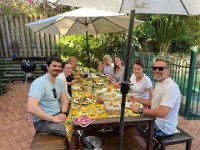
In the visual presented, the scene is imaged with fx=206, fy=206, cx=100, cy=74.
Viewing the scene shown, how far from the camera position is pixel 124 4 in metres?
1.61

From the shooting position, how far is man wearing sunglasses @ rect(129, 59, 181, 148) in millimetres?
2328

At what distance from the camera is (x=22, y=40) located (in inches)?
294

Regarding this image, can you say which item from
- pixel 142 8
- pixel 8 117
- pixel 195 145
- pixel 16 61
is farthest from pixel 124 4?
pixel 16 61

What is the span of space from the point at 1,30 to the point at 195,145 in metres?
6.91

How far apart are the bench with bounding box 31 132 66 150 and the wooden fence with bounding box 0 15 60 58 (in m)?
5.53

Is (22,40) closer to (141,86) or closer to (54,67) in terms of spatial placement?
(54,67)

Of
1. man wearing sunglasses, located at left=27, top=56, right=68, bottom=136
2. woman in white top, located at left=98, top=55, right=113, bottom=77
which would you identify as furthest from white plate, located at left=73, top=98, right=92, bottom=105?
woman in white top, located at left=98, top=55, right=113, bottom=77

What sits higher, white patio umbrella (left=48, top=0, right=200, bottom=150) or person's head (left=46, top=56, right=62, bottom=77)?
white patio umbrella (left=48, top=0, right=200, bottom=150)

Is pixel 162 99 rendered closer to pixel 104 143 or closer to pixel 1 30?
pixel 104 143

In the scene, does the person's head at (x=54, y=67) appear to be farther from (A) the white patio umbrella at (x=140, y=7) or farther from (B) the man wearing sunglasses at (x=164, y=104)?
(A) the white patio umbrella at (x=140, y=7)

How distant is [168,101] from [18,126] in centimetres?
286

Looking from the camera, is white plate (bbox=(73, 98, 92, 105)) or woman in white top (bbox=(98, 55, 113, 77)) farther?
woman in white top (bbox=(98, 55, 113, 77))

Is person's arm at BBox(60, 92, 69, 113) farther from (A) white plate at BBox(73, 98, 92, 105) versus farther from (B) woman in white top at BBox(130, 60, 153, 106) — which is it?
(B) woman in white top at BBox(130, 60, 153, 106)

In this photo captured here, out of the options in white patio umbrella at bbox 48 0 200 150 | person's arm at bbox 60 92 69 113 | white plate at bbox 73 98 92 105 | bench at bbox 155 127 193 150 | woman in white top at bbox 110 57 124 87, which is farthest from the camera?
woman in white top at bbox 110 57 124 87
